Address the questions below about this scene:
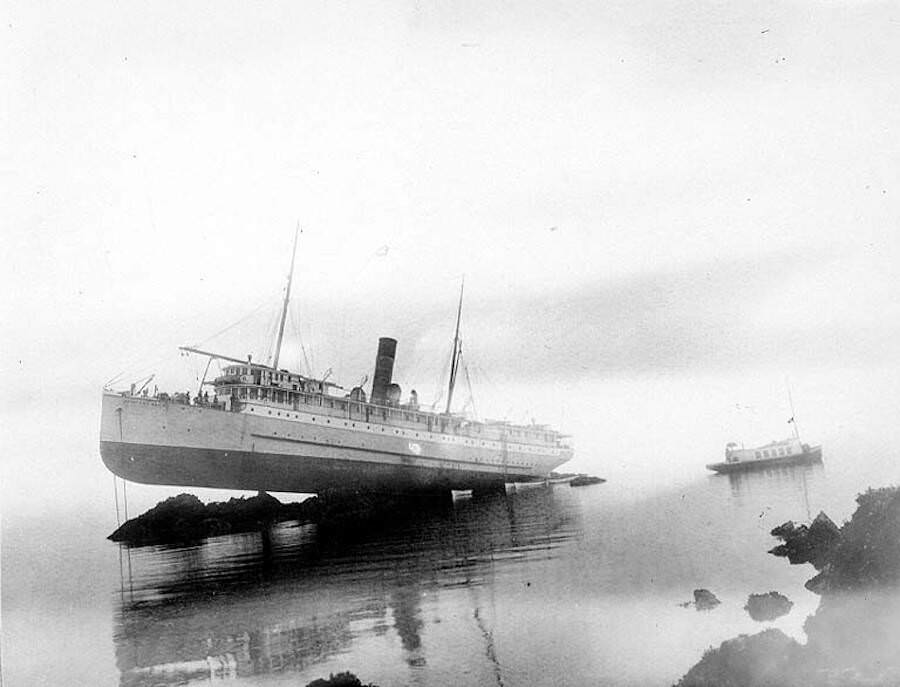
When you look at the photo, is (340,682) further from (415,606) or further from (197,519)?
(197,519)

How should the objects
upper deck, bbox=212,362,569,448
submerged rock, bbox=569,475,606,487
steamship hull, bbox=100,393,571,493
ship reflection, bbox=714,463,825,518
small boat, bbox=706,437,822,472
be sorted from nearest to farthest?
steamship hull, bbox=100,393,571,493 → upper deck, bbox=212,362,569,448 → ship reflection, bbox=714,463,825,518 → small boat, bbox=706,437,822,472 → submerged rock, bbox=569,475,606,487

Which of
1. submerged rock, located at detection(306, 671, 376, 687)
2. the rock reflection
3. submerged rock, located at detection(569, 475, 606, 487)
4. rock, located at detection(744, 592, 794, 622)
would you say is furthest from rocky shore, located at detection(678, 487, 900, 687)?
submerged rock, located at detection(569, 475, 606, 487)

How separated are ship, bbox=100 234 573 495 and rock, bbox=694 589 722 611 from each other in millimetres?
17561

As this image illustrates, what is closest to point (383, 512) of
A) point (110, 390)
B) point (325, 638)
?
point (110, 390)

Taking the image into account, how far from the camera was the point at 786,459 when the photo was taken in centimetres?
4728

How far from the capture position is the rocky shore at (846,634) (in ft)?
24.9

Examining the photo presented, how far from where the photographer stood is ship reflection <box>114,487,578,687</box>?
10.0m

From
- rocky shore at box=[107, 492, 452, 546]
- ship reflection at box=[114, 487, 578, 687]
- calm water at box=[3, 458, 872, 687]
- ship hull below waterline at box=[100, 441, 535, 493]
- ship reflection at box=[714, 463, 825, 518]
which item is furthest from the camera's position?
ship reflection at box=[714, 463, 825, 518]

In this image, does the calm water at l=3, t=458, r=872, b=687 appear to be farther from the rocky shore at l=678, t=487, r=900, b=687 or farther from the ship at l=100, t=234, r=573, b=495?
the ship at l=100, t=234, r=573, b=495

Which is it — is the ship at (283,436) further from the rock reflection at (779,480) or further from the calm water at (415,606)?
the rock reflection at (779,480)

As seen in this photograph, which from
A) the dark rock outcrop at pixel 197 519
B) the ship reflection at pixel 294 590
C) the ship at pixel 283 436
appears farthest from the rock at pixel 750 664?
the dark rock outcrop at pixel 197 519

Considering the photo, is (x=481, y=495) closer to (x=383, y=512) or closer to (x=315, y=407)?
(x=383, y=512)

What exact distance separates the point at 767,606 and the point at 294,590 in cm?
1010

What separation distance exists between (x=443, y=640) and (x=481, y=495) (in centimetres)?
3439
